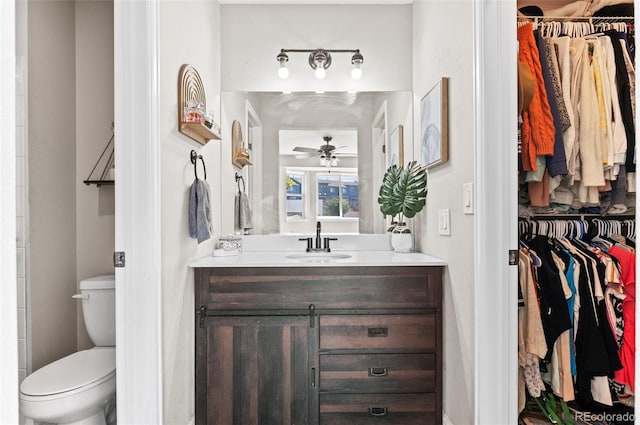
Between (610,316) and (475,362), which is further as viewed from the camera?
(610,316)

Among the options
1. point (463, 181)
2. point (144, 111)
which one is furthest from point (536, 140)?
point (144, 111)

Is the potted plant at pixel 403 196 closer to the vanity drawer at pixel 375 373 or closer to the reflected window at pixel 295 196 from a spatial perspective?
the reflected window at pixel 295 196

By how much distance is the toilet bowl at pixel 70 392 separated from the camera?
64.9 inches

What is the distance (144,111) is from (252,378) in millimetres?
1326

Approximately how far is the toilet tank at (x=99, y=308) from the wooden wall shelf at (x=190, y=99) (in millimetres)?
889

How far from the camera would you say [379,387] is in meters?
2.04

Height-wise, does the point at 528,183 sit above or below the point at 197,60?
below

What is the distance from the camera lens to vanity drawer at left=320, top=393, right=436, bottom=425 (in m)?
2.04

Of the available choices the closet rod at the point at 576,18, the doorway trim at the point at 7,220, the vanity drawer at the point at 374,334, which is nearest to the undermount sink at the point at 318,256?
the vanity drawer at the point at 374,334

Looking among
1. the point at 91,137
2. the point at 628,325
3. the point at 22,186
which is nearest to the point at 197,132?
the point at 91,137

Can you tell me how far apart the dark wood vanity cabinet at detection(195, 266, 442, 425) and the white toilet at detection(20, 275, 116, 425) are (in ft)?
1.40

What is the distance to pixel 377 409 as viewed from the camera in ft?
6.70

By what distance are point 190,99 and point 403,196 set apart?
4.25 ft

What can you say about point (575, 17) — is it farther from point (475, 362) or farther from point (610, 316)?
point (475, 362)
